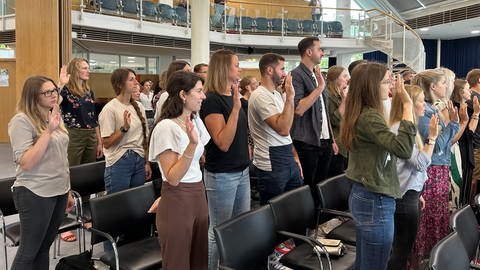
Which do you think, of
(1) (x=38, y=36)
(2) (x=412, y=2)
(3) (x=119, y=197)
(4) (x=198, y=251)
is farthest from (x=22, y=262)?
(2) (x=412, y=2)

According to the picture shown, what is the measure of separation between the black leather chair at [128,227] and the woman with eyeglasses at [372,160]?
114cm

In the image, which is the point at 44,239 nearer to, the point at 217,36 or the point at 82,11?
the point at 82,11

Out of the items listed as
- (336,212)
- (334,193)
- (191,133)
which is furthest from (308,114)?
(191,133)

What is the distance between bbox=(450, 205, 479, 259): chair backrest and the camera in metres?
2.13

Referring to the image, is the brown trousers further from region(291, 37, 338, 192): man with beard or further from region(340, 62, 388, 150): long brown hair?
region(291, 37, 338, 192): man with beard

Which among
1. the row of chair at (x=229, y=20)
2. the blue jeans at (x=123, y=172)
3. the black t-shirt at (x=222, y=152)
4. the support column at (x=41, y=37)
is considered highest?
the row of chair at (x=229, y=20)

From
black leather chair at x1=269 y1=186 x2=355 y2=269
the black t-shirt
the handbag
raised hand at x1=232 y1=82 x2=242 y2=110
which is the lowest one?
the handbag

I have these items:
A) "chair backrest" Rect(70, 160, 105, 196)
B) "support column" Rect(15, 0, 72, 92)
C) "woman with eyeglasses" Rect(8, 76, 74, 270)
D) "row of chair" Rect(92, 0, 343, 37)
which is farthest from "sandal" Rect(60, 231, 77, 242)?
"row of chair" Rect(92, 0, 343, 37)

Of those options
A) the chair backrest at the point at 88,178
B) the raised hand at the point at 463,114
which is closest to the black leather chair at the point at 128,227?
the chair backrest at the point at 88,178

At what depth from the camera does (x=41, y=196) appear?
92.7 inches

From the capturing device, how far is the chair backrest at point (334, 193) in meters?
2.95

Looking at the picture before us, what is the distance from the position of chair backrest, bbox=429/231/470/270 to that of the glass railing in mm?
10268

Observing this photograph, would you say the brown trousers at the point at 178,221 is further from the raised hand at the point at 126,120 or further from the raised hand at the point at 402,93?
the raised hand at the point at 402,93

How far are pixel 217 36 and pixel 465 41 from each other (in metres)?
8.84
